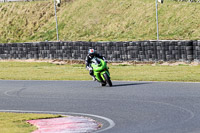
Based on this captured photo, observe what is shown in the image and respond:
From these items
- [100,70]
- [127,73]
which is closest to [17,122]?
[100,70]

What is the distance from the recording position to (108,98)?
15133mm

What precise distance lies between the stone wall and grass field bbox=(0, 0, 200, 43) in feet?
59.9

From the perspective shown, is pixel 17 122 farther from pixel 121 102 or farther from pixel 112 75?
pixel 112 75

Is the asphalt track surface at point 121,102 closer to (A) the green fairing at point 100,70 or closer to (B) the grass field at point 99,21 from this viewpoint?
(A) the green fairing at point 100,70

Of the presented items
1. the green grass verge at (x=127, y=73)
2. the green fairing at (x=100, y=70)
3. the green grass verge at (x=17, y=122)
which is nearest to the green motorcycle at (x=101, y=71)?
the green fairing at (x=100, y=70)

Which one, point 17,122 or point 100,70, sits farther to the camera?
point 100,70

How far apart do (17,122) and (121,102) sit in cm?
349

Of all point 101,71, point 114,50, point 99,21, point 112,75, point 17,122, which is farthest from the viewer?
point 99,21

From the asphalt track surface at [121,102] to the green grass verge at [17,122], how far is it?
83 cm

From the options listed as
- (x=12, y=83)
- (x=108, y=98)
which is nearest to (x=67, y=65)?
(x=12, y=83)

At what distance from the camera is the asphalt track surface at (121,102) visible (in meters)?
10.5

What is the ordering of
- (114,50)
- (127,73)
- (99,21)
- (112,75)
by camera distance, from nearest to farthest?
(112,75), (127,73), (114,50), (99,21)

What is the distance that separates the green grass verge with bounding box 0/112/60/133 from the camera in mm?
10545

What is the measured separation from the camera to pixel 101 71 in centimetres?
1816
